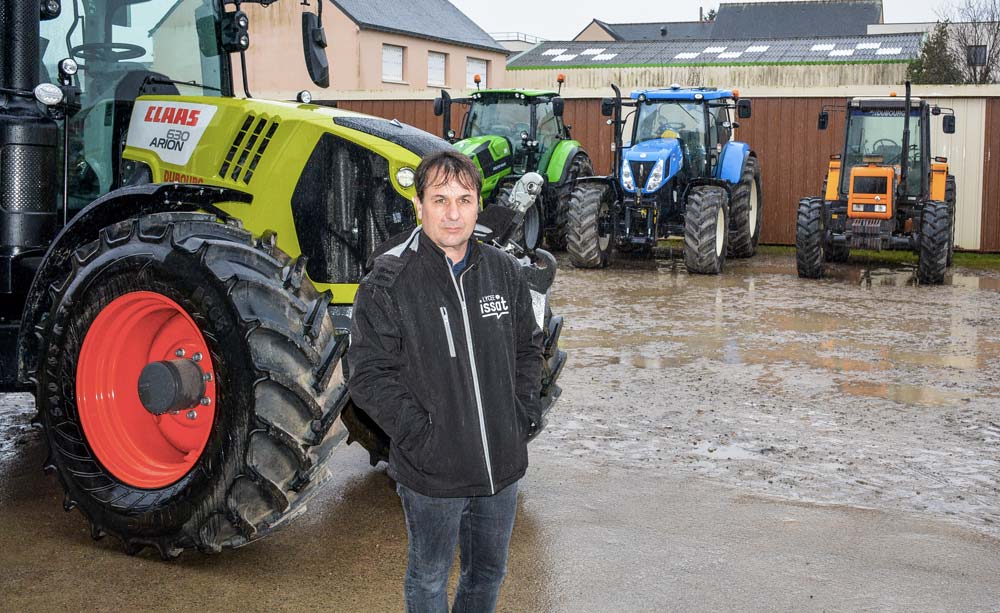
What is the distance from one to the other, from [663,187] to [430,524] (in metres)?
12.0

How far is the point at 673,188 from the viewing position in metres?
14.8

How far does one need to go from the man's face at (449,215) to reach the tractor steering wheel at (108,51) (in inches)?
112

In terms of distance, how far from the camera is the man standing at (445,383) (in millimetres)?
2900

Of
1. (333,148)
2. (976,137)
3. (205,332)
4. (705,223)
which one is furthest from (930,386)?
(976,137)

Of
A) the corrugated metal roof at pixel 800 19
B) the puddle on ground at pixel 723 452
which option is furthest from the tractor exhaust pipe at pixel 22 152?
the corrugated metal roof at pixel 800 19

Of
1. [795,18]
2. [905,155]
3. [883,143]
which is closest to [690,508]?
[905,155]

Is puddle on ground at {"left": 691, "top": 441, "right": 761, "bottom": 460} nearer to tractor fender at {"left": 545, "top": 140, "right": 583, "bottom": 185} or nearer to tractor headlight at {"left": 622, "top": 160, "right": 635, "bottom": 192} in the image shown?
tractor headlight at {"left": 622, "top": 160, "right": 635, "bottom": 192}

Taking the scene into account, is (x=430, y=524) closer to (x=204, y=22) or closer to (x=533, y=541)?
(x=533, y=541)

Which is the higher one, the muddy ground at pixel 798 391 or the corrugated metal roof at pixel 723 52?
the corrugated metal roof at pixel 723 52

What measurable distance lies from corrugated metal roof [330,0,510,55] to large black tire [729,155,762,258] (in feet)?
55.0

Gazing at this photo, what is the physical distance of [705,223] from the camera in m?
13.8

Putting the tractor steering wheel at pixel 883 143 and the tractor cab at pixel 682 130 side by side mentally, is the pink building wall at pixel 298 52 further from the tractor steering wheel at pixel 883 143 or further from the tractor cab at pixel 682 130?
the tractor steering wheel at pixel 883 143

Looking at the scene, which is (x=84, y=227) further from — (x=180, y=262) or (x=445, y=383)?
(x=445, y=383)

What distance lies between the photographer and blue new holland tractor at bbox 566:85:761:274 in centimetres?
1404
